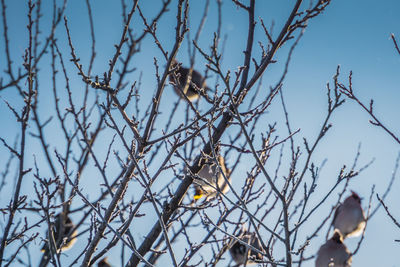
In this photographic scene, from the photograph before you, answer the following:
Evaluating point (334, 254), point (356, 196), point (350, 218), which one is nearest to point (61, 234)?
point (334, 254)

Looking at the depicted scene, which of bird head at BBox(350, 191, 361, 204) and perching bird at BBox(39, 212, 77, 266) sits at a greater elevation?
bird head at BBox(350, 191, 361, 204)

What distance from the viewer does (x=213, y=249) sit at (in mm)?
3359

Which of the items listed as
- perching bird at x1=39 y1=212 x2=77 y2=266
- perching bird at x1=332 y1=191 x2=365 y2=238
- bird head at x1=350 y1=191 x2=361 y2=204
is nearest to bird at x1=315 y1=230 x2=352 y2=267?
perching bird at x1=332 y1=191 x2=365 y2=238

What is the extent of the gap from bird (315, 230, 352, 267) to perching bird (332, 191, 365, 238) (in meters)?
0.39

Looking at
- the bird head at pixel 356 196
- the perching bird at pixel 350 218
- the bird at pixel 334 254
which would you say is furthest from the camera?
the bird head at pixel 356 196

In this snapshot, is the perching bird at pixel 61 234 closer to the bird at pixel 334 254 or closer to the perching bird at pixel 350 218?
the bird at pixel 334 254

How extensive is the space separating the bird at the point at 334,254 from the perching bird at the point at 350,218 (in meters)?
0.39

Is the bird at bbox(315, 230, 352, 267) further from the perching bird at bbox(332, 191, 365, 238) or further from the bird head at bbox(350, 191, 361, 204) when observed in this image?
the bird head at bbox(350, 191, 361, 204)

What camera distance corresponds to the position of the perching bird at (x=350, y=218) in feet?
17.1

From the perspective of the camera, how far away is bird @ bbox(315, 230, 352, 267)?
4.61 meters

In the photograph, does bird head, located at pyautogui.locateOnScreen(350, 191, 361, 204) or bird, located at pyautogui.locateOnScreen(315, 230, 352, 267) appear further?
bird head, located at pyautogui.locateOnScreen(350, 191, 361, 204)

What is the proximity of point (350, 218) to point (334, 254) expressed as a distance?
78 cm

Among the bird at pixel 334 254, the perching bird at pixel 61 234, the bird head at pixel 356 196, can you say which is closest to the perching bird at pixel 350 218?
the bird head at pixel 356 196

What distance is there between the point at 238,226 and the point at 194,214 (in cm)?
51
